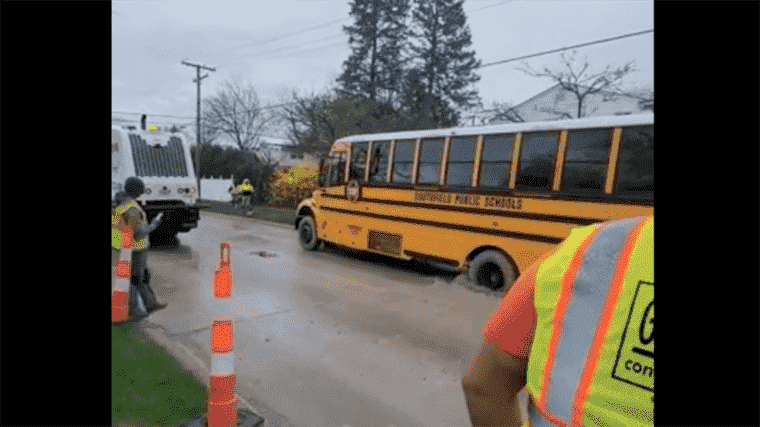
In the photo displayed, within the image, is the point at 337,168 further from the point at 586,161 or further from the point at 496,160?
the point at 586,161

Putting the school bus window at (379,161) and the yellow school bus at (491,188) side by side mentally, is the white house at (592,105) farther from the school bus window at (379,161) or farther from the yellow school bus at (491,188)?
the yellow school bus at (491,188)

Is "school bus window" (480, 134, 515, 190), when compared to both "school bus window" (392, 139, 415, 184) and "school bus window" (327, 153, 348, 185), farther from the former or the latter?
"school bus window" (327, 153, 348, 185)

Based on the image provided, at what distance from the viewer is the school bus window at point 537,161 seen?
711cm

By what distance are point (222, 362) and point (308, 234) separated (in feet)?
28.4

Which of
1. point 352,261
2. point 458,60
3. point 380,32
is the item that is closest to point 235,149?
point 380,32

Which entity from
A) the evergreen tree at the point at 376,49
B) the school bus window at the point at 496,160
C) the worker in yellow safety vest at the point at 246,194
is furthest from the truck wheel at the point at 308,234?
the evergreen tree at the point at 376,49

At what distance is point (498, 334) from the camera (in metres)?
1.12

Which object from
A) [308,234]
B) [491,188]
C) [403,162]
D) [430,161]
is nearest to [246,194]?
[308,234]

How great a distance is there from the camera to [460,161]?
823 cm

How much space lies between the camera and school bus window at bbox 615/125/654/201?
6.14 m

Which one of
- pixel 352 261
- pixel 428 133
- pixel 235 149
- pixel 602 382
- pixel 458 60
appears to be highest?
pixel 458 60

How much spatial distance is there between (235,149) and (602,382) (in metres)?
44.6

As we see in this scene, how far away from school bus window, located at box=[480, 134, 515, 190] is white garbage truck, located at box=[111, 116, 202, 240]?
24.7 ft
